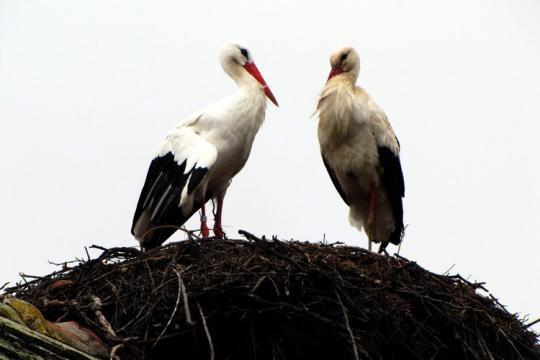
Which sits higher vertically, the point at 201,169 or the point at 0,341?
the point at 201,169

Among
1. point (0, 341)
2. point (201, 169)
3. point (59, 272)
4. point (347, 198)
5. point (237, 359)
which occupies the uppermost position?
point (347, 198)

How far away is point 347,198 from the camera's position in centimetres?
689

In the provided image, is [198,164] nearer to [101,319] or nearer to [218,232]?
[218,232]

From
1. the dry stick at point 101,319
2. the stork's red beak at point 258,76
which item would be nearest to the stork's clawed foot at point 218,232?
the stork's red beak at point 258,76

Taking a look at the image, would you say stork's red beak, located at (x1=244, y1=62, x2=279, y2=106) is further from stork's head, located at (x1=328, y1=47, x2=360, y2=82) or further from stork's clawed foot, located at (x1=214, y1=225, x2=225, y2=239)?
stork's clawed foot, located at (x1=214, y1=225, x2=225, y2=239)

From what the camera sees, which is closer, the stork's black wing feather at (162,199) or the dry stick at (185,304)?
the dry stick at (185,304)

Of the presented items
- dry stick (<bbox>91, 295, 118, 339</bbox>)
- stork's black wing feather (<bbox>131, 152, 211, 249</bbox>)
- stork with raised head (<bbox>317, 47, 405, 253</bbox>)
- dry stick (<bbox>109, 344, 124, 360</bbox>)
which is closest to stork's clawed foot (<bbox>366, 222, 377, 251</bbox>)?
stork with raised head (<bbox>317, 47, 405, 253</bbox>)

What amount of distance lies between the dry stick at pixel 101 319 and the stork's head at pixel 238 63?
2480mm

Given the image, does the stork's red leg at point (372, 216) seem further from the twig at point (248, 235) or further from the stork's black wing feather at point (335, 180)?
the twig at point (248, 235)

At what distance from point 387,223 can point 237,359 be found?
280 centimetres

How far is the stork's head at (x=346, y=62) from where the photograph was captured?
685 cm

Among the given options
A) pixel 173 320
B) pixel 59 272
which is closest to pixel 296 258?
pixel 173 320

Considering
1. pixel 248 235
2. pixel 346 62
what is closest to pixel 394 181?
pixel 346 62

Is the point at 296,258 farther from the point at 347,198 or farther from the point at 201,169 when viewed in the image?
the point at 347,198
